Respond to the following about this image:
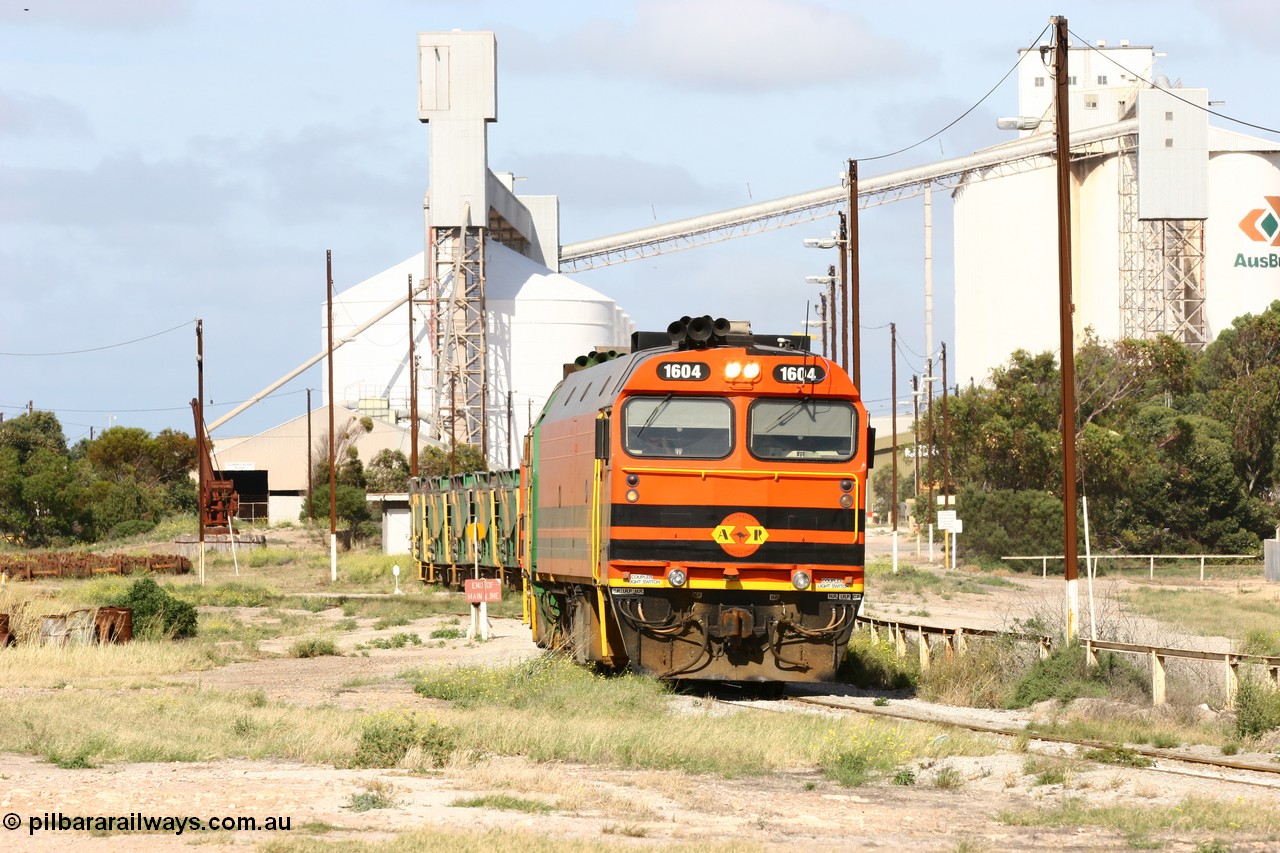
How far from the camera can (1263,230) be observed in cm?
10775

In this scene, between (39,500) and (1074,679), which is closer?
(1074,679)

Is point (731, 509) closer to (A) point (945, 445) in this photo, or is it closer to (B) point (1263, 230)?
(A) point (945, 445)

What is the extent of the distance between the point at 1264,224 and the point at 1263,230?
1.32 feet

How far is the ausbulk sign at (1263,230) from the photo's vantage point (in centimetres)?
10725

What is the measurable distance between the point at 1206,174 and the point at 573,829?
99.2m

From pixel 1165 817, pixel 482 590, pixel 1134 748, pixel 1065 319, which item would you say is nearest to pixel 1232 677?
pixel 1134 748

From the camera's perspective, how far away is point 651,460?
2056 cm

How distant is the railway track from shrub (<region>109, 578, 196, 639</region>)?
55.3 feet

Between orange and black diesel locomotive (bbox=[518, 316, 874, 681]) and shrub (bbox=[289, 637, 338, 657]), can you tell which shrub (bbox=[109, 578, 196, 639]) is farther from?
orange and black diesel locomotive (bbox=[518, 316, 874, 681])

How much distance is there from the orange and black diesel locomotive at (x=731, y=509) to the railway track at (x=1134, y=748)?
78cm

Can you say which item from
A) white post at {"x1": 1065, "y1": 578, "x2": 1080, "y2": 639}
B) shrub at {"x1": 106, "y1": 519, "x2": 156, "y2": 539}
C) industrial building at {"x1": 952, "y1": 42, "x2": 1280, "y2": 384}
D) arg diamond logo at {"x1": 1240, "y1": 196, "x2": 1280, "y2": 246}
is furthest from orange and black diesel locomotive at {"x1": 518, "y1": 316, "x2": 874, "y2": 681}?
arg diamond logo at {"x1": 1240, "y1": 196, "x2": 1280, "y2": 246}

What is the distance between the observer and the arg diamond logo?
352 feet

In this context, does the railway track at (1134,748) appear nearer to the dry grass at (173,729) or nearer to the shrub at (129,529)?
the dry grass at (173,729)

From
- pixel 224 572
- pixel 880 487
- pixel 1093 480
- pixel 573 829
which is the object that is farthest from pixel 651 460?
pixel 880 487
